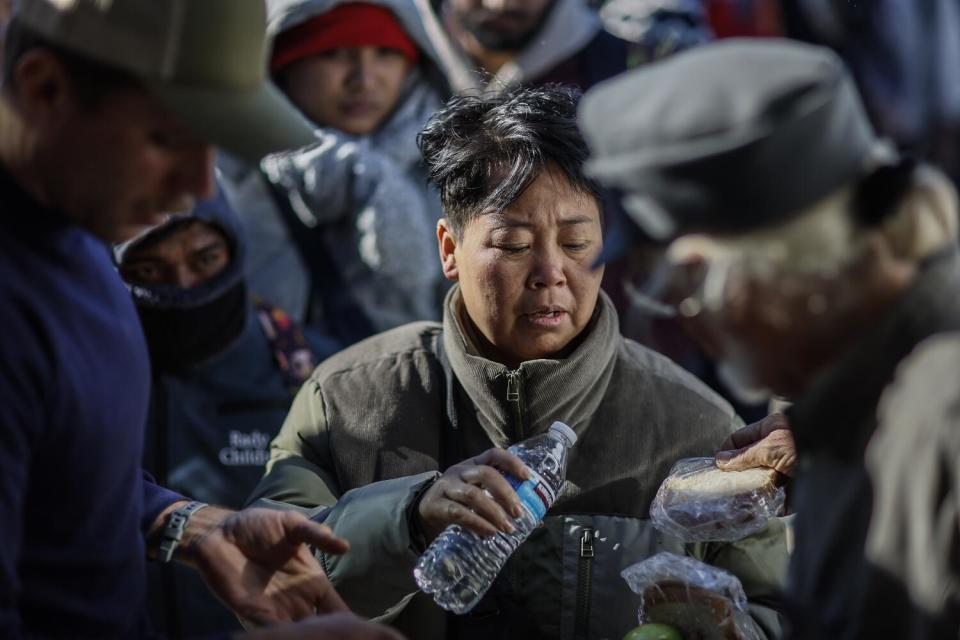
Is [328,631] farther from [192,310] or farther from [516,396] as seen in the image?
[192,310]

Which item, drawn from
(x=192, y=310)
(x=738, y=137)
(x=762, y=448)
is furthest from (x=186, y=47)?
(x=192, y=310)

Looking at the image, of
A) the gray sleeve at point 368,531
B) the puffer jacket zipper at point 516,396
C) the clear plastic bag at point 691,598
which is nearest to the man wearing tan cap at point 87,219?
the gray sleeve at point 368,531

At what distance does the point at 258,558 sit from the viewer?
8.27 feet

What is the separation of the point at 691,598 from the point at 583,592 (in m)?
0.38

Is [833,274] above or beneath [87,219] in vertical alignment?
beneath

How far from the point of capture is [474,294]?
3217mm

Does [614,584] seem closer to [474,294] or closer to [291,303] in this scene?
[474,294]

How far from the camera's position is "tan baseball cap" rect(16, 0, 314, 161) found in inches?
73.2

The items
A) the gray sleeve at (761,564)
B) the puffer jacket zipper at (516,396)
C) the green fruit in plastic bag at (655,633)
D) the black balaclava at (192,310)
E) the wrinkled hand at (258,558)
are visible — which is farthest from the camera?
the black balaclava at (192,310)

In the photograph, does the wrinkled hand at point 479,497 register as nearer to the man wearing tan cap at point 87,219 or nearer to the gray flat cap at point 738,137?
the man wearing tan cap at point 87,219

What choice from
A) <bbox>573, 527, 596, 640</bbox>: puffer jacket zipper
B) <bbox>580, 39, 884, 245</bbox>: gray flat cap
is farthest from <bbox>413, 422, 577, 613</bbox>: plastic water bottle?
<bbox>580, 39, 884, 245</bbox>: gray flat cap

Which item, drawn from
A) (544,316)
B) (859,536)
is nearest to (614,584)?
(544,316)

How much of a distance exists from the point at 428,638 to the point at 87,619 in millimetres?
1106

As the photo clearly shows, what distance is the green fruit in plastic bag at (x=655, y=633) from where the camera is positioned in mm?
2600
